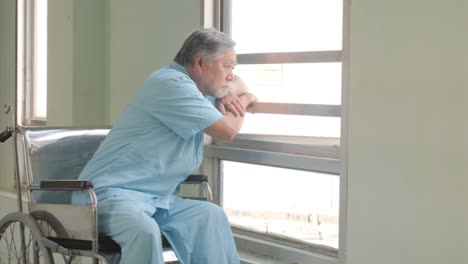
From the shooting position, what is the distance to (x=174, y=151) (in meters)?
2.08

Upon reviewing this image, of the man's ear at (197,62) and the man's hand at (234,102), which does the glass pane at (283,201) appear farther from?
the man's ear at (197,62)

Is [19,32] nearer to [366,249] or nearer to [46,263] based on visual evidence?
[46,263]

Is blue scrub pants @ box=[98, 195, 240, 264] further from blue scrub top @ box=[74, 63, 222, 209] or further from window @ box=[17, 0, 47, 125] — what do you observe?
window @ box=[17, 0, 47, 125]

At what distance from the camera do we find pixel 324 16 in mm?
2283

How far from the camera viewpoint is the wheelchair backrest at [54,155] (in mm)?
2203

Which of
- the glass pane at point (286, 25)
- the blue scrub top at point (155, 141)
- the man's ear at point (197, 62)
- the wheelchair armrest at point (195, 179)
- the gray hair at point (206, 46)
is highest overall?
the glass pane at point (286, 25)

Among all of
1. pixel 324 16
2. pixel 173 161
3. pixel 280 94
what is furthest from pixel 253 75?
Result: pixel 173 161

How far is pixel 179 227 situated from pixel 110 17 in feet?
4.87

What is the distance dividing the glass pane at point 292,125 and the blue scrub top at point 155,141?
1.48 feet

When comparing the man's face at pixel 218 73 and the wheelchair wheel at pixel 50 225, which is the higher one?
the man's face at pixel 218 73

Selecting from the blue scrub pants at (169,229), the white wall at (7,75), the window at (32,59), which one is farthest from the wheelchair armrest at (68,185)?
the white wall at (7,75)

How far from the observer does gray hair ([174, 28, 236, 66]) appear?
6.82ft

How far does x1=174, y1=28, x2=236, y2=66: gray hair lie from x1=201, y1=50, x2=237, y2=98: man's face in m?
0.02

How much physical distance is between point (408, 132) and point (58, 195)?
119cm
